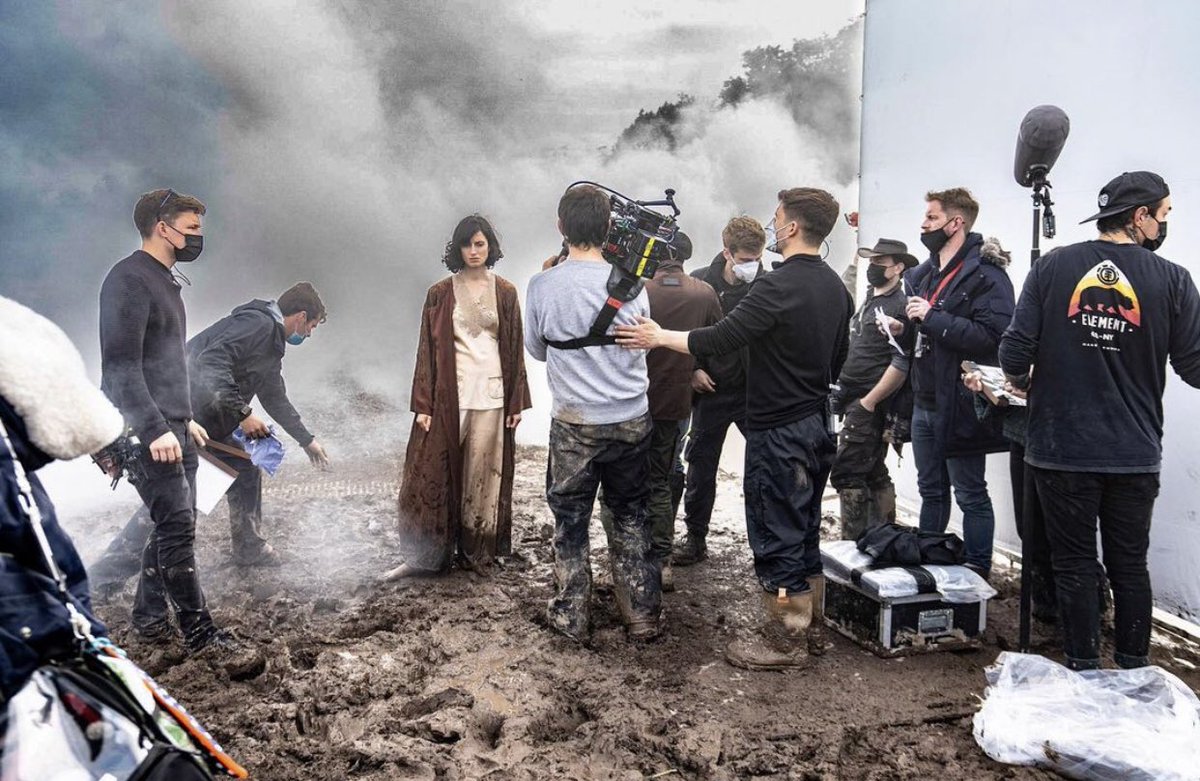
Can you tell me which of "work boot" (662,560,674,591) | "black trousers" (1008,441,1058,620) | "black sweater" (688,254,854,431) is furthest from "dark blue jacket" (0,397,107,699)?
"black trousers" (1008,441,1058,620)

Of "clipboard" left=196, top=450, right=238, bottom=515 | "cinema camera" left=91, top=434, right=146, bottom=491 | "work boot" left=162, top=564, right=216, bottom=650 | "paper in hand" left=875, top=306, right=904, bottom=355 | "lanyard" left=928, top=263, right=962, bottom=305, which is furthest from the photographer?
"paper in hand" left=875, top=306, right=904, bottom=355

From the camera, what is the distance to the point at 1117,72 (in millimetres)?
4484

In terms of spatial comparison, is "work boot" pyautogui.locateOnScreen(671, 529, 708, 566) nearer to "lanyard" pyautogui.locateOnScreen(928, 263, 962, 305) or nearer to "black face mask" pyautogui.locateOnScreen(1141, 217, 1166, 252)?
"lanyard" pyautogui.locateOnScreen(928, 263, 962, 305)

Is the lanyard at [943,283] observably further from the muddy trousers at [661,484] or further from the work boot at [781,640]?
the work boot at [781,640]

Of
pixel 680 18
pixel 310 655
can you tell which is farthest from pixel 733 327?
pixel 680 18

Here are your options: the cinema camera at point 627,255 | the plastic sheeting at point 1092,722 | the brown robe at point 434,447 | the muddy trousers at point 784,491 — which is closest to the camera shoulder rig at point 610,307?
the cinema camera at point 627,255

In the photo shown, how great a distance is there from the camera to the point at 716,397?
503 cm

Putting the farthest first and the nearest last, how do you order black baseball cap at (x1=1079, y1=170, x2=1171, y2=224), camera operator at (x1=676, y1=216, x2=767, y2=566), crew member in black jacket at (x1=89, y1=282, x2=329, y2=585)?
camera operator at (x1=676, y1=216, x2=767, y2=566) → crew member in black jacket at (x1=89, y1=282, x2=329, y2=585) → black baseball cap at (x1=1079, y1=170, x2=1171, y2=224)

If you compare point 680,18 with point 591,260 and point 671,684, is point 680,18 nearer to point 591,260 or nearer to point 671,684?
point 591,260

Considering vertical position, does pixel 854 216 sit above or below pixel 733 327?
above

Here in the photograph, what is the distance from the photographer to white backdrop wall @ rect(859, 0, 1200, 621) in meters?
4.22

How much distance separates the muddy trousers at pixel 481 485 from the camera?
202 inches

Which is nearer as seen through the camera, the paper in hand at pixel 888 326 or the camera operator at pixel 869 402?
the paper in hand at pixel 888 326

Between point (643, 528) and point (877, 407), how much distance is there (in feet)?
5.92
